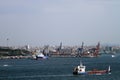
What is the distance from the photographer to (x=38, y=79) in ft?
316

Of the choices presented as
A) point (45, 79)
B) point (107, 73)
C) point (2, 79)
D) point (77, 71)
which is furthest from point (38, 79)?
point (107, 73)

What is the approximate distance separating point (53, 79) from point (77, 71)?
13.7 m

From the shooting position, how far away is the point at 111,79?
92.6 meters

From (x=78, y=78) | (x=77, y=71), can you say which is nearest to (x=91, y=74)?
(x=77, y=71)

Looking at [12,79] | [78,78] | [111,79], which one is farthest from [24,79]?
[111,79]

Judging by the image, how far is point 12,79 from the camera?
98.2 meters

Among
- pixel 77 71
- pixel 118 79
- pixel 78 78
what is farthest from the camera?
pixel 77 71

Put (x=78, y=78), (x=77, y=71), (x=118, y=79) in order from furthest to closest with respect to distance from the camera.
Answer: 1. (x=77, y=71)
2. (x=78, y=78)
3. (x=118, y=79)

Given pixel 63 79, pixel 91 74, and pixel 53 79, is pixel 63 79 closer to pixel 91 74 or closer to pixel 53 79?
pixel 53 79

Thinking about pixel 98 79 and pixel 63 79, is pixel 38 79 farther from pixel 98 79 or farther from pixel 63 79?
pixel 98 79

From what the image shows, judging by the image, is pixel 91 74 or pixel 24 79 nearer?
pixel 24 79

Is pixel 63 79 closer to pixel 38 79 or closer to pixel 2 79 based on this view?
pixel 38 79

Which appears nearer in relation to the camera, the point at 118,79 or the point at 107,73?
the point at 118,79

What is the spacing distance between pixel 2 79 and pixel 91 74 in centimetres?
2332
